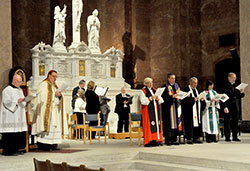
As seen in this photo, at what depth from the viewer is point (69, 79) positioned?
14.8 meters

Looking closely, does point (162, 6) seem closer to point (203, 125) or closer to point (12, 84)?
point (203, 125)

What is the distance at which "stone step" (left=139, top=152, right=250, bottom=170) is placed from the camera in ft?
20.2

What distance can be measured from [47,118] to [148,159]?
213 centimetres

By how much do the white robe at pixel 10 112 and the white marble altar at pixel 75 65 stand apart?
6118 mm

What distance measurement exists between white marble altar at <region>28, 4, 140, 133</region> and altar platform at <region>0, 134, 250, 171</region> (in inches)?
242

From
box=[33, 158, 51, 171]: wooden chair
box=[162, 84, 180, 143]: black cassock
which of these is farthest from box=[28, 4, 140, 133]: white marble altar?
box=[33, 158, 51, 171]: wooden chair

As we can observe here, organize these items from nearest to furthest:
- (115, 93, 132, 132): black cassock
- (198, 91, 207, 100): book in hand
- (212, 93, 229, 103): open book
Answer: (212, 93, 229, 103): open book
(198, 91, 207, 100): book in hand
(115, 93, 132, 132): black cassock

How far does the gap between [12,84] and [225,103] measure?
15.5 ft

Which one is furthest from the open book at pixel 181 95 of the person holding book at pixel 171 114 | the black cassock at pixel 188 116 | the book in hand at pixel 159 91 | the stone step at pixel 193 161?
the stone step at pixel 193 161

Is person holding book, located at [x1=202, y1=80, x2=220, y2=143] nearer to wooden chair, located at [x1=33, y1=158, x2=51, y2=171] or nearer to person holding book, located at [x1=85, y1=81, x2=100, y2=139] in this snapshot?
person holding book, located at [x1=85, y1=81, x2=100, y2=139]

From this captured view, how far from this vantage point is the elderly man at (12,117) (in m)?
7.56

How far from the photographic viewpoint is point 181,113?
918cm

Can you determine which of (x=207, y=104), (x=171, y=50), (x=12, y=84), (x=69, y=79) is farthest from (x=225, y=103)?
(x=171, y=50)

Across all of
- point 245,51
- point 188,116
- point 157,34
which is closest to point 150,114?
point 188,116
